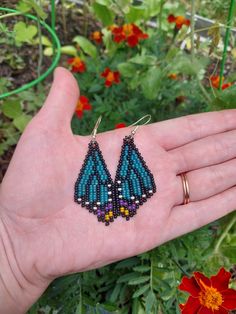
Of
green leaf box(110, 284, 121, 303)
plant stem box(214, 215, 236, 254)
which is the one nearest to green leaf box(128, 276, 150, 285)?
green leaf box(110, 284, 121, 303)

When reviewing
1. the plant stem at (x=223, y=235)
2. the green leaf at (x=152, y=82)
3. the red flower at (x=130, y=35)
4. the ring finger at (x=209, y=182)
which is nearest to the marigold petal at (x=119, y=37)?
the red flower at (x=130, y=35)

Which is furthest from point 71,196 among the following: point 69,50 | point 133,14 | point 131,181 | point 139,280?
point 69,50

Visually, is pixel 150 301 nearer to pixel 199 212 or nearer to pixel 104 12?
pixel 199 212

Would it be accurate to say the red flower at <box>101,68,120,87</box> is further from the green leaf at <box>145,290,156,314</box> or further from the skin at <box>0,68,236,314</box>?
the green leaf at <box>145,290,156,314</box>

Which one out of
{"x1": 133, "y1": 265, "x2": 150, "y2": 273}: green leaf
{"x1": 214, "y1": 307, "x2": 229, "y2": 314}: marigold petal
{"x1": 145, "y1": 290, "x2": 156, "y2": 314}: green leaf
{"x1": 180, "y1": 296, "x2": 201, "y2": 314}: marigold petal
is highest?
Result: {"x1": 180, "y1": 296, "x2": 201, "y2": 314}: marigold petal

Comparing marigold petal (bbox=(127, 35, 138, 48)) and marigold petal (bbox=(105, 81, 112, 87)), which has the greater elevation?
marigold petal (bbox=(127, 35, 138, 48))

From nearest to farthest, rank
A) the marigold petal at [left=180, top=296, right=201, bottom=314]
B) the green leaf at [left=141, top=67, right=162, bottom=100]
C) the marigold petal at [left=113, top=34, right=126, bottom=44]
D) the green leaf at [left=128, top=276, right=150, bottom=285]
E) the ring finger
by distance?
the marigold petal at [left=180, top=296, right=201, bottom=314] → the green leaf at [left=128, top=276, right=150, bottom=285] → the ring finger → the green leaf at [left=141, top=67, right=162, bottom=100] → the marigold petal at [left=113, top=34, right=126, bottom=44]

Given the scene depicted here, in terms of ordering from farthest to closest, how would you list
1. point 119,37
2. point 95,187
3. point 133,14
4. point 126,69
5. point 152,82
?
point 133,14 → point 119,37 → point 126,69 → point 152,82 → point 95,187
